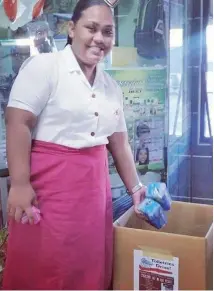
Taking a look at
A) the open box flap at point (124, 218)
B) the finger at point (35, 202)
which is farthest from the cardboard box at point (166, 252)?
the finger at point (35, 202)

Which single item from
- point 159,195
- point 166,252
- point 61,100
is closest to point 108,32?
point 61,100

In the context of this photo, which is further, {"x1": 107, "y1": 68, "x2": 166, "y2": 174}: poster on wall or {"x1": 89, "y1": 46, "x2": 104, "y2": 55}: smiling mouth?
{"x1": 107, "y1": 68, "x2": 166, "y2": 174}: poster on wall

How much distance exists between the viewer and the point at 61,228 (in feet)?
3.76

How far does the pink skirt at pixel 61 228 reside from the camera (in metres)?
1.14

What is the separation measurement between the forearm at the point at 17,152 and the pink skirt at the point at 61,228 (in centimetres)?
5

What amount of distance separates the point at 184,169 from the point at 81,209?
488mm

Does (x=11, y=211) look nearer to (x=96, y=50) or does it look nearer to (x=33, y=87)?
(x=33, y=87)

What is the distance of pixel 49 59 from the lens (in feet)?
3.69

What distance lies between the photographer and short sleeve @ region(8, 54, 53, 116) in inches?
41.8

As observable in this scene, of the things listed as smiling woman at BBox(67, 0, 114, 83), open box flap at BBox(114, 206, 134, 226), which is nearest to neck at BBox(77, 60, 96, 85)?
smiling woman at BBox(67, 0, 114, 83)

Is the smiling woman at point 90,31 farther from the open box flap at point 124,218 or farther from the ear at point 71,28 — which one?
the open box flap at point 124,218

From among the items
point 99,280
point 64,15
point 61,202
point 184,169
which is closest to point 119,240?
point 99,280

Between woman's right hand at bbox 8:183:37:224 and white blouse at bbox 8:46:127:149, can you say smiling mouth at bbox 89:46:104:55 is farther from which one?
woman's right hand at bbox 8:183:37:224

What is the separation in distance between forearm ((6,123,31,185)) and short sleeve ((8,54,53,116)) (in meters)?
0.06
